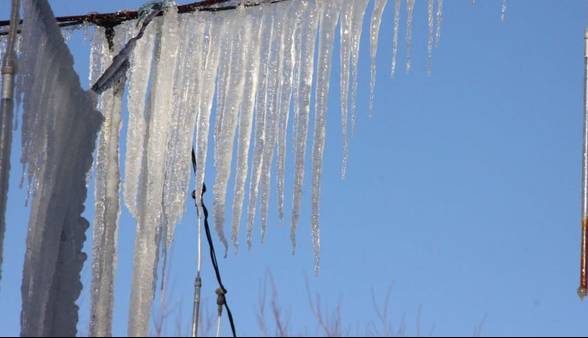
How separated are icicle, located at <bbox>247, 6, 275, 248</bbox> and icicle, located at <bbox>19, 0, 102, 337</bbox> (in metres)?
1.99

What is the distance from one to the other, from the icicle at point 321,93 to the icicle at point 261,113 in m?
0.35

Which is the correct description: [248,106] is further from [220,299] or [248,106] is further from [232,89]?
[220,299]

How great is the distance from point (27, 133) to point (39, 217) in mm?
617

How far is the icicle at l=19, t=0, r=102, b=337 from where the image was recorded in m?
5.54

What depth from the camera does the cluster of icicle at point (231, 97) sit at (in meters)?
8.01

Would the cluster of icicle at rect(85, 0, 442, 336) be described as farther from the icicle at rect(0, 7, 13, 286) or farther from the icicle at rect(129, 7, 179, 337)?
the icicle at rect(0, 7, 13, 286)

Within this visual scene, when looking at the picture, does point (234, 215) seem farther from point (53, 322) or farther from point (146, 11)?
point (53, 322)

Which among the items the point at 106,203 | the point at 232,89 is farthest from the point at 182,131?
the point at 106,203

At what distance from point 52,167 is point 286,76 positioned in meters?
2.58

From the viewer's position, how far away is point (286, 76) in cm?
816

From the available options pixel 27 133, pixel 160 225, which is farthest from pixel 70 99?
pixel 160 225

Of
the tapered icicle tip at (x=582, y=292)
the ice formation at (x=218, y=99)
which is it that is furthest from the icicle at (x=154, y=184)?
the tapered icicle tip at (x=582, y=292)

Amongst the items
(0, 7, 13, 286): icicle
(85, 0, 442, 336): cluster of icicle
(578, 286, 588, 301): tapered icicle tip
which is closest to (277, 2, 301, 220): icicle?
(85, 0, 442, 336): cluster of icicle

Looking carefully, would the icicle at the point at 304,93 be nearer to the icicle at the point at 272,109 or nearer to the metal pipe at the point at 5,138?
the icicle at the point at 272,109
